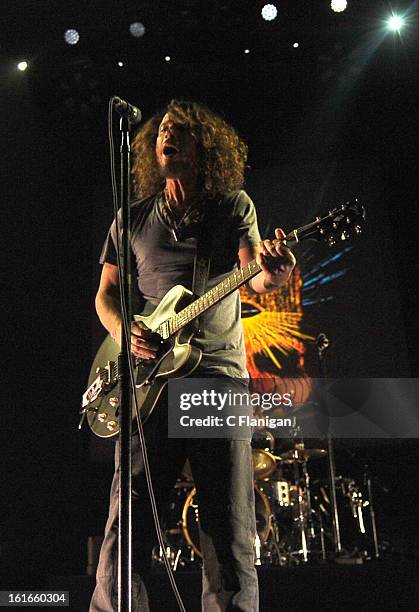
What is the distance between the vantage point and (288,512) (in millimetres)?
5039

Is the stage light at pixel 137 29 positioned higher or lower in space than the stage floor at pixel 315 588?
higher

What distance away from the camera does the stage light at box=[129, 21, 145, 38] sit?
13.9 feet

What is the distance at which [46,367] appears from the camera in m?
4.52

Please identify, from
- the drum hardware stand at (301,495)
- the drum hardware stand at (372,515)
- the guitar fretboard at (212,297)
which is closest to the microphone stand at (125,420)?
the guitar fretboard at (212,297)

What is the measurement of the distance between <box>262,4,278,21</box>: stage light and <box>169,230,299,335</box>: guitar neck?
273 cm

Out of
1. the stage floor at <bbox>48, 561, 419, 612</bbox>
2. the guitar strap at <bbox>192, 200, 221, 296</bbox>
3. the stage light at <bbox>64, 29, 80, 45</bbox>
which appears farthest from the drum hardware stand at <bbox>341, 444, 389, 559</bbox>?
the stage light at <bbox>64, 29, 80, 45</bbox>

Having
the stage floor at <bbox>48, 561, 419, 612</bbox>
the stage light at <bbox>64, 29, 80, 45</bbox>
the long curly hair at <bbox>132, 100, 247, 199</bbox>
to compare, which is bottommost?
the stage floor at <bbox>48, 561, 419, 612</bbox>

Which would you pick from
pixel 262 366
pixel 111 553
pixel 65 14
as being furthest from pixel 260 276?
pixel 65 14

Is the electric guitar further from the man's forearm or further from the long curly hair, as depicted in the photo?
the long curly hair

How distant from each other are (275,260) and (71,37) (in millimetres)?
3094

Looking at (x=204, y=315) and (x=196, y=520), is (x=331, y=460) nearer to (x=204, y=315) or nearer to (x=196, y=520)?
(x=196, y=520)

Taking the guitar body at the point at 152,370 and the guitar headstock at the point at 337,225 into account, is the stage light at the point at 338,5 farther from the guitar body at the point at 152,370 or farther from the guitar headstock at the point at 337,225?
the guitar body at the point at 152,370

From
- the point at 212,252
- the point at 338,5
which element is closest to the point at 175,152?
the point at 212,252

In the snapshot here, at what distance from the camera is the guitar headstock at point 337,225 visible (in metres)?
2.03
